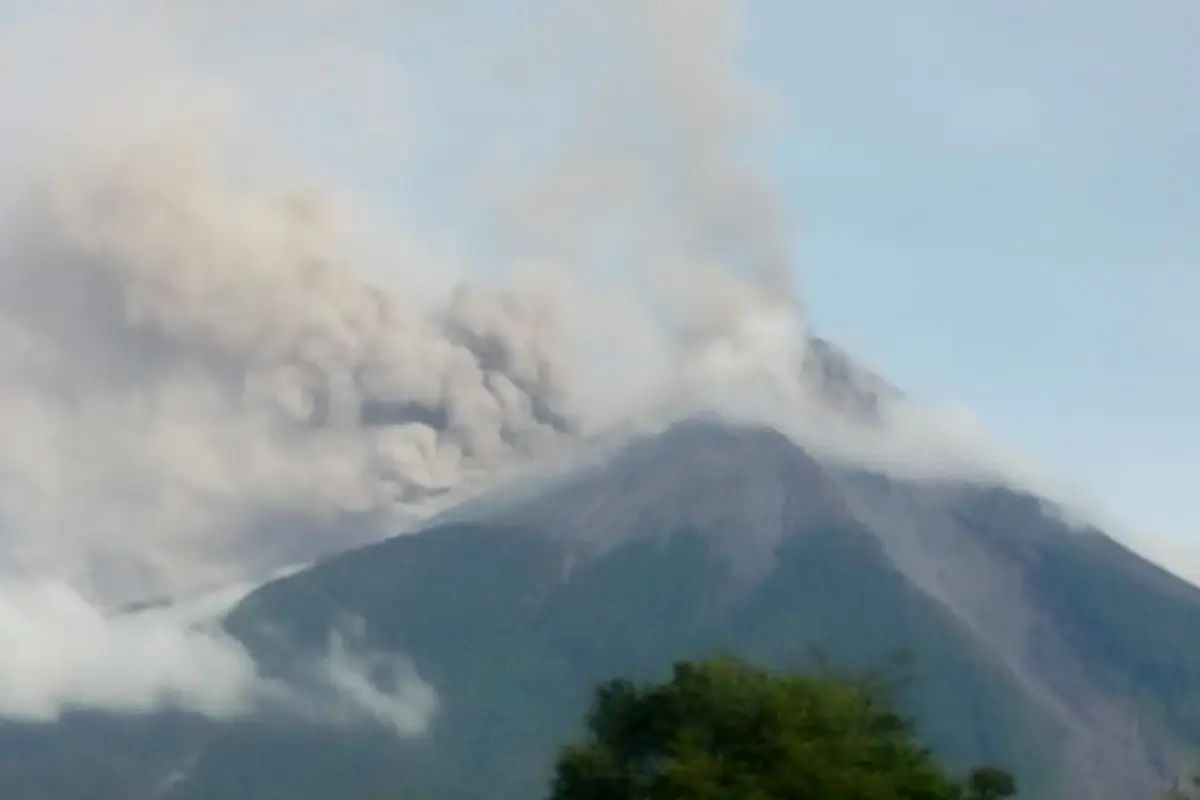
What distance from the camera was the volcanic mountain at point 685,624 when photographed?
15150 centimetres

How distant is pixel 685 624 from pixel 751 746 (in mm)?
137219

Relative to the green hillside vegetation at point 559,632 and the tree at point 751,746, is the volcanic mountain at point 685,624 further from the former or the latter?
the tree at point 751,746

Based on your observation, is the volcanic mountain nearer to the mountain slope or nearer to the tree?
the mountain slope

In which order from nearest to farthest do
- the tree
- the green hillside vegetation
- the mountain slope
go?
the tree → the green hillside vegetation → the mountain slope

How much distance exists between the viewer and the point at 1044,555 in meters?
189

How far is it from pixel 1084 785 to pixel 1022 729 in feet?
30.1

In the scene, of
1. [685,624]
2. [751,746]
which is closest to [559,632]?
[685,624]

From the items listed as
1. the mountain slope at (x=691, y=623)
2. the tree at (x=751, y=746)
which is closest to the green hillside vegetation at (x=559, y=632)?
the mountain slope at (x=691, y=623)

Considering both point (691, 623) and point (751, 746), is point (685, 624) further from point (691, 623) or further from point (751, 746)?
point (751, 746)

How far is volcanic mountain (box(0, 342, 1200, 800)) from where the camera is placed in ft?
497

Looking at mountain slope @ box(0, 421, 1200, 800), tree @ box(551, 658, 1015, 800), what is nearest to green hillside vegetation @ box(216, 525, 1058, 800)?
mountain slope @ box(0, 421, 1200, 800)

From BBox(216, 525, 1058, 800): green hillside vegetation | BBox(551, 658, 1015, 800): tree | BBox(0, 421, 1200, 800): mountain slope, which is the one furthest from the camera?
BBox(0, 421, 1200, 800): mountain slope

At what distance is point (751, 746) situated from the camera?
30.3 m

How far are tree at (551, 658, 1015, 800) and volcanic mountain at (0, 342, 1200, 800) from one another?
10456 cm
